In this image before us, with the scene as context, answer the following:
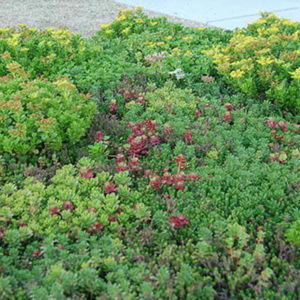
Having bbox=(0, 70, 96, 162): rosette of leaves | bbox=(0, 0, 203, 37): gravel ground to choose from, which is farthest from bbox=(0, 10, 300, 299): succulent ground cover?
bbox=(0, 0, 203, 37): gravel ground

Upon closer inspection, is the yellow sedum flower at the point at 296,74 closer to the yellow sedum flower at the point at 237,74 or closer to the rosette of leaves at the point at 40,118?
the yellow sedum flower at the point at 237,74

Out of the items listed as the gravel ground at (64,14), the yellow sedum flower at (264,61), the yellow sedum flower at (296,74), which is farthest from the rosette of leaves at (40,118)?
the gravel ground at (64,14)

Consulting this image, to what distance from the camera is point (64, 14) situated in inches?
320

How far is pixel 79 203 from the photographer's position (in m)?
3.07

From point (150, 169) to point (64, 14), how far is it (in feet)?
17.8

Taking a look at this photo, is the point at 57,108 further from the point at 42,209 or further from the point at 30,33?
the point at 30,33

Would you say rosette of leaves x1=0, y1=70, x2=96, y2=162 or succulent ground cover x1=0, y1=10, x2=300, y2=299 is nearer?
succulent ground cover x1=0, y1=10, x2=300, y2=299

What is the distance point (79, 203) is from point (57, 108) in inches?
41.6

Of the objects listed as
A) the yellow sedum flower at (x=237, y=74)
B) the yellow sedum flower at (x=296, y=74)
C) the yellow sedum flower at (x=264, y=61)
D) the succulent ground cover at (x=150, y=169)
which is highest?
the yellow sedum flower at (x=264, y=61)

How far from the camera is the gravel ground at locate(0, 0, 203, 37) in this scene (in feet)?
24.9

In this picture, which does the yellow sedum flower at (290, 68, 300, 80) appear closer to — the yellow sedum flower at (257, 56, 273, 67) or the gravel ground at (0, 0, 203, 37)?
the yellow sedum flower at (257, 56, 273, 67)

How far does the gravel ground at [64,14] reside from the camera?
7586mm

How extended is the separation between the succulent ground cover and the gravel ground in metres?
2.14

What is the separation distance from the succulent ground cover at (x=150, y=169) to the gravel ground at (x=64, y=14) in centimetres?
214
